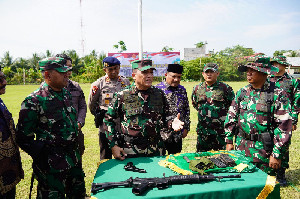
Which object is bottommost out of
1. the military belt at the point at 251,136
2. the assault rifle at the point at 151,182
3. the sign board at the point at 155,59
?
the assault rifle at the point at 151,182

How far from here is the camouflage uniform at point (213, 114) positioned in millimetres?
4082

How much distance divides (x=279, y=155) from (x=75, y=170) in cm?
253

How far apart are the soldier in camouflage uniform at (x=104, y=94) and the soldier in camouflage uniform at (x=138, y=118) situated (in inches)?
43.0

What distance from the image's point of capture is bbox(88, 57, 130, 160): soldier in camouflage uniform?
3.98m

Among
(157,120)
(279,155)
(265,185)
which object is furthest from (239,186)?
(157,120)

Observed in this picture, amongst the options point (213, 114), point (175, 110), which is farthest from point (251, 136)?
point (175, 110)

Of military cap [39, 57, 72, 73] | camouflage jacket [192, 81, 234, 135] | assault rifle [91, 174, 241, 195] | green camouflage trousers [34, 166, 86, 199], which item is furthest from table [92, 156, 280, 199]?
camouflage jacket [192, 81, 234, 135]

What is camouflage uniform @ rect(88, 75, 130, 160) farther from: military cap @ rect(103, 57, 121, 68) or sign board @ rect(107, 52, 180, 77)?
sign board @ rect(107, 52, 180, 77)

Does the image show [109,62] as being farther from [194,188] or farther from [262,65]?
[194,188]

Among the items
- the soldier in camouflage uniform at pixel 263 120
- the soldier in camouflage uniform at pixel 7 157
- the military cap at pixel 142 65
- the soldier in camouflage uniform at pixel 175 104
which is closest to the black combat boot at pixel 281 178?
the soldier in camouflage uniform at pixel 263 120

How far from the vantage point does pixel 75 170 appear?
2.61m

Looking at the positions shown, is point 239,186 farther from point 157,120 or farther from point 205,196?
point 157,120

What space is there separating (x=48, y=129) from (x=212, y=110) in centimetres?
289

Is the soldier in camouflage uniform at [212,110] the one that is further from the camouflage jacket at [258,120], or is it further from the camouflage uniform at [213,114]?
the camouflage jacket at [258,120]
